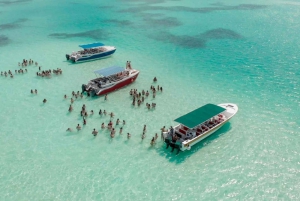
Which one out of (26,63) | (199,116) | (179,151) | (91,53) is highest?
(91,53)

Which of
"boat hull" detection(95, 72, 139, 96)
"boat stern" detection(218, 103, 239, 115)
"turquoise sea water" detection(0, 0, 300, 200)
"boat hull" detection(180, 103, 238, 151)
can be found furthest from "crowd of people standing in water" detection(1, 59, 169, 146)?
"boat stern" detection(218, 103, 239, 115)

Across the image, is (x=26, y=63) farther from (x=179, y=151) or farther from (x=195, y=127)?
(x=179, y=151)

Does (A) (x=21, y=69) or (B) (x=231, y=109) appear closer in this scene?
(B) (x=231, y=109)

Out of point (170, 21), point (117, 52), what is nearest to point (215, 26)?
point (170, 21)

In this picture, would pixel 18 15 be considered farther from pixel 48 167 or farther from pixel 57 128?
pixel 48 167

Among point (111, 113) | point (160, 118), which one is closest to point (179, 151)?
point (160, 118)

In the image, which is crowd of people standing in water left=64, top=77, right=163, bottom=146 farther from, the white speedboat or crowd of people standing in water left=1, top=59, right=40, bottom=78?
crowd of people standing in water left=1, top=59, right=40, bottom=78

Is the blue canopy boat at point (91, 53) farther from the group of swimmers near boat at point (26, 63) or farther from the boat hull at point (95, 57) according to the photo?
the group of swimmers near boat at point (26, 63)
